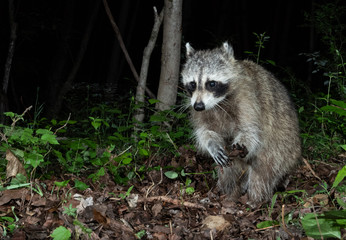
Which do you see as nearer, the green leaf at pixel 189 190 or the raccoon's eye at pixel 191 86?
the green leaf at pixel 189 190

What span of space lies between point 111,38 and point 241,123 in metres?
11.0

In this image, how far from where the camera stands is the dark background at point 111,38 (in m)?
7.96

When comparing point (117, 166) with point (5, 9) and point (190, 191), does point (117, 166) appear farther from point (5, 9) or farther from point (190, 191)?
point (5, 9)

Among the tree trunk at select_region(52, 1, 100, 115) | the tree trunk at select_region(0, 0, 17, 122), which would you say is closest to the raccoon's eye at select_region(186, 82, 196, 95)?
the tree trunk at select_region(0, 0, 17, 122)

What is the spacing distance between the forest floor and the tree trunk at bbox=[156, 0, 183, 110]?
1.38 meters

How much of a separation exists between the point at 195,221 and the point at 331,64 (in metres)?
3.11

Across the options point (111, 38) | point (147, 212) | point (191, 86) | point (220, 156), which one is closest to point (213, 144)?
point (220, 156)

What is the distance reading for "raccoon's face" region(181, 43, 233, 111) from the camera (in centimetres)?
332

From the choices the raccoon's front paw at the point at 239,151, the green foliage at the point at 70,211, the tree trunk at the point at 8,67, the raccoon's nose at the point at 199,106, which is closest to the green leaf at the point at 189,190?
the raccoon's front paw at the point at 239,151

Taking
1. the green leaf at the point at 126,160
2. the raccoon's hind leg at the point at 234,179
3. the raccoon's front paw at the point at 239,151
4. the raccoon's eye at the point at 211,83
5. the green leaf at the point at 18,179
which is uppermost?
the raccoon's eye at the point at 211,83

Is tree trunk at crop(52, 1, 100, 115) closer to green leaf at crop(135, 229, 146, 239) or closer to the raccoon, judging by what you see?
the raccoon

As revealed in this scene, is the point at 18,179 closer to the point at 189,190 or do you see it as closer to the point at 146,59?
the point at 189,190

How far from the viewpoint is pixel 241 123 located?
3.37m

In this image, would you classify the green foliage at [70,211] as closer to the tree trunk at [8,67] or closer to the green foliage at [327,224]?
the green foliage at [327,224]
